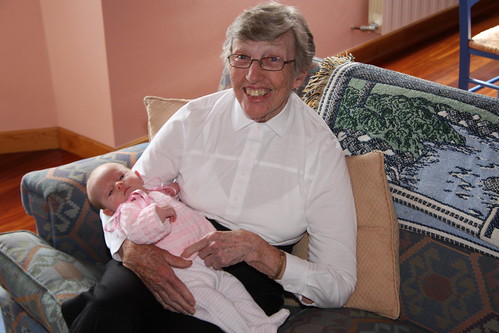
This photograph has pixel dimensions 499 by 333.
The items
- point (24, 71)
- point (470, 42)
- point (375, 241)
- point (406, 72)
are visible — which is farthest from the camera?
point (406, 72)

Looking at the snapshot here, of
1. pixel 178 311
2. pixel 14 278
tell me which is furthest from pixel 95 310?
pixel 14 278

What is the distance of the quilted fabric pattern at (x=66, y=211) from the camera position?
176 cm

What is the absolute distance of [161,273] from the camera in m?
1.54

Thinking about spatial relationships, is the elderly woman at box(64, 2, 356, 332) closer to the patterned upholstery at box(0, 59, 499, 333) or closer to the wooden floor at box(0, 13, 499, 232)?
the patterned upholstery at box(0, 59, 499, 333)

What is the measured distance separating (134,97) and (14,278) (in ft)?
5.30

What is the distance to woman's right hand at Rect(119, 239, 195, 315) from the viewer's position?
4.96 ft

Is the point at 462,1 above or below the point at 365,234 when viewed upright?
above

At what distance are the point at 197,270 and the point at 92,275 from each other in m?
0.33

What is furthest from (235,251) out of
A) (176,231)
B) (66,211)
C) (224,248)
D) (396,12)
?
(396,12)

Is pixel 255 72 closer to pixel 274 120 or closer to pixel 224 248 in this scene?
pixel 274 120

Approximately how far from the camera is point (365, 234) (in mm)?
1594

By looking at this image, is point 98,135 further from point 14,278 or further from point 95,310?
point 95,310

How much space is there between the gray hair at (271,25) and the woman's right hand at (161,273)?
582 millimetres

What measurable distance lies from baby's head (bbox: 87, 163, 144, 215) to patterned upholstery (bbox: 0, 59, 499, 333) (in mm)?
133
